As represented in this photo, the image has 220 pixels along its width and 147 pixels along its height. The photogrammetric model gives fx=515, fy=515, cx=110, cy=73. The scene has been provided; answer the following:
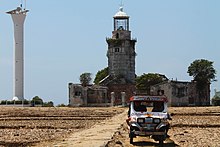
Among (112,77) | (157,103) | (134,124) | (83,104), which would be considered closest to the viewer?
(134,124)

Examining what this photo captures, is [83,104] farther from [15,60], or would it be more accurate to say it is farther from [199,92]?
[199,92]

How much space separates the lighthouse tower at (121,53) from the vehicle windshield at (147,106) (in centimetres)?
7925

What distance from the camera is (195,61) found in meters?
96.4

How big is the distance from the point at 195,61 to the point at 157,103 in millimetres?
74264

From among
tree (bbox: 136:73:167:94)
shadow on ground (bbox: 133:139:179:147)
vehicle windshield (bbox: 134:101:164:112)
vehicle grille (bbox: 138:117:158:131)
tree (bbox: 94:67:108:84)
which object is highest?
tree (bbox: 94:67:108:84)

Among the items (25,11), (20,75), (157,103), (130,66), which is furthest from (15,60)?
(157,103)

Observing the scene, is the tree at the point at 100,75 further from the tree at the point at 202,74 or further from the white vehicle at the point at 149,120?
the white vehicle at the point at 149,120

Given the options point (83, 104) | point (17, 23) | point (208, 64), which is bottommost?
point (83, 104)

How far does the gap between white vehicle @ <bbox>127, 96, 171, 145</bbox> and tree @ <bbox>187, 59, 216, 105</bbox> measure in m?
72.4

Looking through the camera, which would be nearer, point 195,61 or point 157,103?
point 157,103

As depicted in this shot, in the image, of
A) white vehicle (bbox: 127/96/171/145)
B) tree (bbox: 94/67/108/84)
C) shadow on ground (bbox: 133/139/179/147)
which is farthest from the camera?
tree (bbox: 94/67/108/84)

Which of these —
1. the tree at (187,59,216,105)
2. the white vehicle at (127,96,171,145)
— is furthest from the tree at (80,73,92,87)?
the white vehicle at (127,96,171,145)

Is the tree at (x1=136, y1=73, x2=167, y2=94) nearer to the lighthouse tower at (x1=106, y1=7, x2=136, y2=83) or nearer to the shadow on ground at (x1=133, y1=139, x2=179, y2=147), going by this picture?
the lighthouse tower at (x1=106, y1=7, x2=136, y2=83)

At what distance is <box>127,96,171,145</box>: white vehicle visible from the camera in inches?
861
